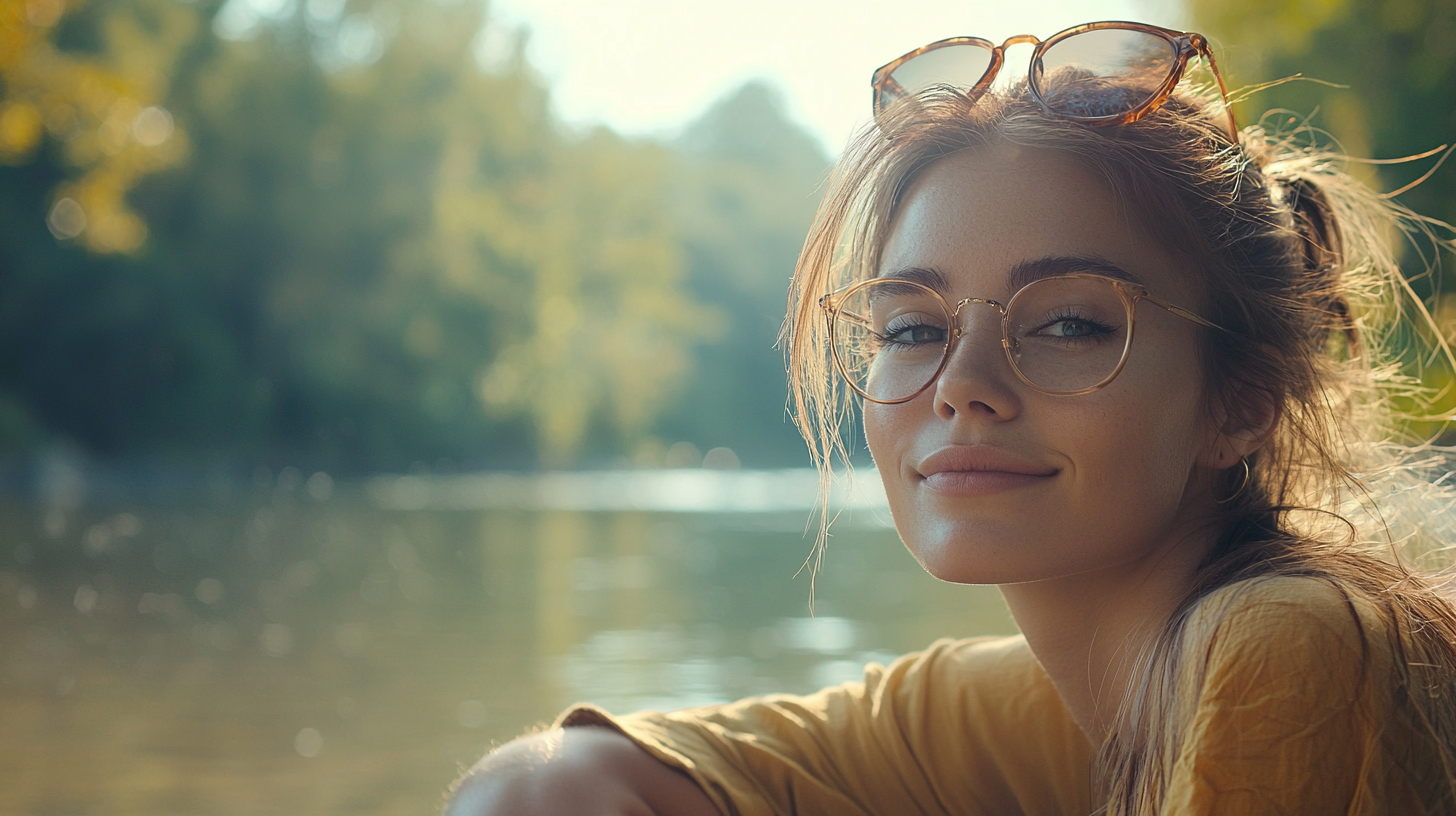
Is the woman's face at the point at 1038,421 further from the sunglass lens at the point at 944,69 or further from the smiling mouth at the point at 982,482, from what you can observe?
the sunglass lens at the point at 944,69

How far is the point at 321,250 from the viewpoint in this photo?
20.1 m

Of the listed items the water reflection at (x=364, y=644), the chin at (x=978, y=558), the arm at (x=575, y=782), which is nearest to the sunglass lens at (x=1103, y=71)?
the chin at (x=978, y=558)

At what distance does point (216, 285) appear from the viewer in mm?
19078

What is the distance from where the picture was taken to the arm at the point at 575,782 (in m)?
1.14

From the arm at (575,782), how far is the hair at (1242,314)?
406 millimetres

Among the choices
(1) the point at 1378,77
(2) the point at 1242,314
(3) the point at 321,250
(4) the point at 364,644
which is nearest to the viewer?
(2) the point at 1242,314

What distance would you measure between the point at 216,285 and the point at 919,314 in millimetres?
19546

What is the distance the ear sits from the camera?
1226 mm

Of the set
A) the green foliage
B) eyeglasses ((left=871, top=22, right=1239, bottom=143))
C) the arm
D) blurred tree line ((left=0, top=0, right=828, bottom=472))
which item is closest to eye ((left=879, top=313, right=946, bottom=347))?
eyeglasses ((left=871, top=22, right=1239, bottom=143))

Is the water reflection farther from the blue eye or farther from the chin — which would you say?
the blue eye

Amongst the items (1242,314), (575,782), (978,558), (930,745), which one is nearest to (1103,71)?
(1242,314)

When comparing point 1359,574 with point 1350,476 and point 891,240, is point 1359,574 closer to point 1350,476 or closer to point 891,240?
point 1350,476

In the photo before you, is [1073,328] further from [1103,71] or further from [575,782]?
[575,782]

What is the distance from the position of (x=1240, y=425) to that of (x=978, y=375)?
292mm
